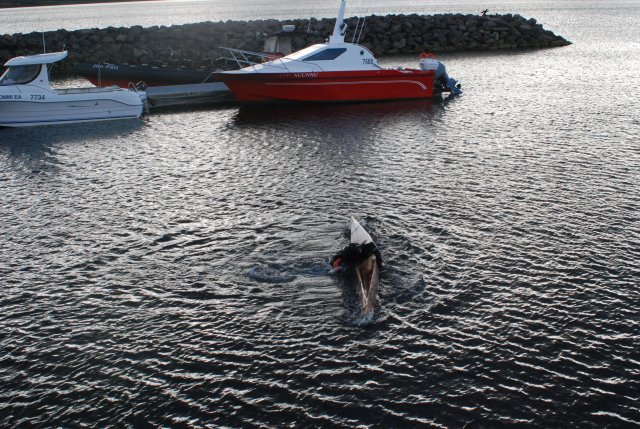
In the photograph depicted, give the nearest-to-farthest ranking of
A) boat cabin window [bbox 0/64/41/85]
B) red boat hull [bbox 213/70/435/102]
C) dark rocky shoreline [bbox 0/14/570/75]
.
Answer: boat cabin window [bbox 0/64/41/85], red boat hull [bbox 213/70/435/102], dark rocky shoreline [bbox 0/14/570/75]

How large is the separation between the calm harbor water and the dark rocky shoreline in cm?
2746

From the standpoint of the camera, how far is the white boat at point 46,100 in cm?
3512

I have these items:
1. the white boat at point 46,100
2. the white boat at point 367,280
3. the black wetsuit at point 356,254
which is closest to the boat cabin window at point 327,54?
the white boat at point 46,100

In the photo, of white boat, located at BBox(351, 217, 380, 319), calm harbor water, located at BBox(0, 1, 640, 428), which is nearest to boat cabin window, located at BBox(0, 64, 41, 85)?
calm harbor water, located at BBox(0, 1, 640, 428)

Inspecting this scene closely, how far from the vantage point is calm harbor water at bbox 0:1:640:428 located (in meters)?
12.2

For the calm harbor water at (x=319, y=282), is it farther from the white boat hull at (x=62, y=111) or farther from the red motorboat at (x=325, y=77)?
the red motorboat at (x=325, y=77)

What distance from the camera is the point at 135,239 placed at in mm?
19703

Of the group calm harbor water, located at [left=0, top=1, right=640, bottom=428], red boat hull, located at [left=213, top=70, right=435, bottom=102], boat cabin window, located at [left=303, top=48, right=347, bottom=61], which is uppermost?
boat cabin window, located at [left=303, top=48, right=347, bottom=61]

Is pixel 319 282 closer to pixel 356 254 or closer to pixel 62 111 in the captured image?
pixel 356 254

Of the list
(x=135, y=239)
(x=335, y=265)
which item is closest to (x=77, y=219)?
(x=135, y=239)

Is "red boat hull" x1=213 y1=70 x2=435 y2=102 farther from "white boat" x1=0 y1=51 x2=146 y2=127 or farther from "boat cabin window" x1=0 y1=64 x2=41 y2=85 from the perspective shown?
Answer: "boat cabin window" x1=0 y1=64 x2=41 y2=85

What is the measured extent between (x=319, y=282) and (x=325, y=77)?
25.5 m

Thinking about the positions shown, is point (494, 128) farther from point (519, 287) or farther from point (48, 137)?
point (48, 137)

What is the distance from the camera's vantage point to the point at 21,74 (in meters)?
35.4
